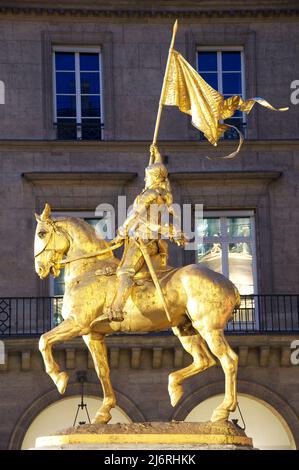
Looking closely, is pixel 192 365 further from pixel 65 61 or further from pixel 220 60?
pixel 220 60

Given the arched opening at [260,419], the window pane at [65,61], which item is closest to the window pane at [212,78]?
the window pane at [65,61]

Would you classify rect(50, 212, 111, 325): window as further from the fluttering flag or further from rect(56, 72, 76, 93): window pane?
the fluttering flag

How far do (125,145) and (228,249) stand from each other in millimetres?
2848

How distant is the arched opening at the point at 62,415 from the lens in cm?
2561

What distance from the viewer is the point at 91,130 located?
89.6 ft

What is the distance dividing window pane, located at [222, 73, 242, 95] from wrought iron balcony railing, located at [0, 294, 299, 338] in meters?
4.14

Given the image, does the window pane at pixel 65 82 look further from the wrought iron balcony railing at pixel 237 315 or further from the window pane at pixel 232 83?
the wrought iron balcony railing at pixel 237 315

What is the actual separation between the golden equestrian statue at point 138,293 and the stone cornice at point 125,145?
42.0ft

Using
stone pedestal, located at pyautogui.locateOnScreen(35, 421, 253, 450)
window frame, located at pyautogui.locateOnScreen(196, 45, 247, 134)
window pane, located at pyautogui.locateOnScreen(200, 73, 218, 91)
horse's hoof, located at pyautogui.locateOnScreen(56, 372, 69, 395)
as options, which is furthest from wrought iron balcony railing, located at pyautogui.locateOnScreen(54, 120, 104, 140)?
stone pedestal, located at pyautogui.locateOnScreen(35, 421, 253, 450)

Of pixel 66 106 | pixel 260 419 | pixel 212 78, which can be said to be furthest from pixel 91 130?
pixel 260 419

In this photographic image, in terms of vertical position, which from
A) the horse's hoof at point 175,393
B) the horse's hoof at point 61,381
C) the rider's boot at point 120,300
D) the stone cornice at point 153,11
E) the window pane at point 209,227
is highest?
the stone cornice at point 153,11
